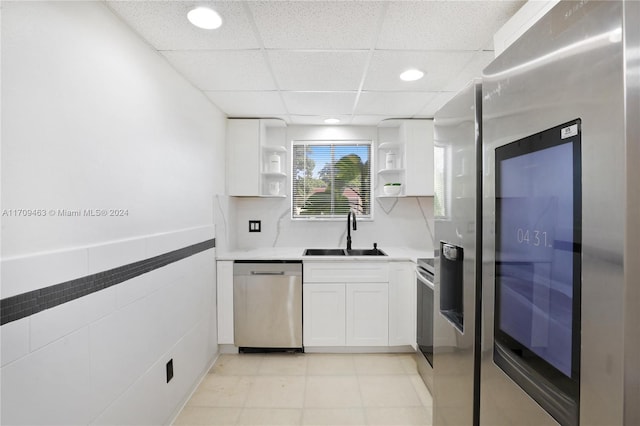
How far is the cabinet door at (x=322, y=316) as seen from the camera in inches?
118

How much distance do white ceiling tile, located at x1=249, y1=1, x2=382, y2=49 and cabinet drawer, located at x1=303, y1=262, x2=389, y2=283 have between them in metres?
1.87

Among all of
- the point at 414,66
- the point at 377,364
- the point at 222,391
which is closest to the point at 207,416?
the point at 222,391

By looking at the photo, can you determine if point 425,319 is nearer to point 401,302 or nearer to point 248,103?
point 401,302

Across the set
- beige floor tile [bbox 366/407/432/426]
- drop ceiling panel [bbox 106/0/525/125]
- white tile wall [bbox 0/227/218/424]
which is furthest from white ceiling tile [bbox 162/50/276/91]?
beige floor tile [bbox 366/407/432/426]

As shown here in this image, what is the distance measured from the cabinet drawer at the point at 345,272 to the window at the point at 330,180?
0.83 m

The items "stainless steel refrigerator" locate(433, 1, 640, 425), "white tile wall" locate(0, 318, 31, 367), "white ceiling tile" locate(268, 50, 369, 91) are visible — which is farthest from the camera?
"white ceiling tile" locate(268, 50, 369, 91)

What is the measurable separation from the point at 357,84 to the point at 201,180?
145 cm

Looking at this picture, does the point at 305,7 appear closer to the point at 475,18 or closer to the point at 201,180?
the point at 475,18

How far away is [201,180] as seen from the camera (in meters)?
2.60

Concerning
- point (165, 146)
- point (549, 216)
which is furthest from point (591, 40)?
point (165, 146)

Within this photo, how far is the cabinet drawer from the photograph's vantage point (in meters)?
2.99

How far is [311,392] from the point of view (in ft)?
7.86

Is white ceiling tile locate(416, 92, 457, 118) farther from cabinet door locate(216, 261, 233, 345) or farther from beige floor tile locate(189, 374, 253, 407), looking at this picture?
beige floor tile locate(189, 374, 253, 407)

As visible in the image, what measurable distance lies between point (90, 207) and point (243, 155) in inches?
79.7
